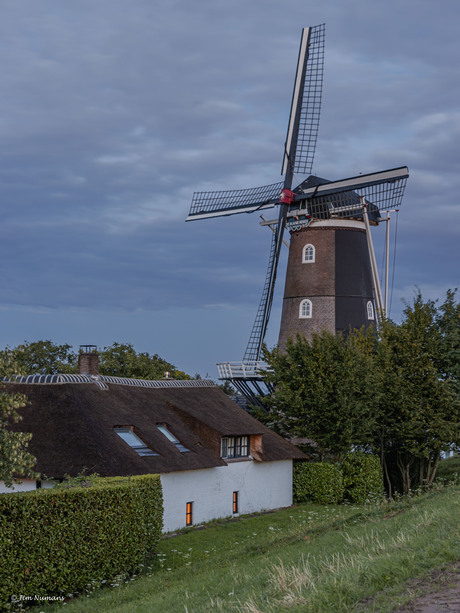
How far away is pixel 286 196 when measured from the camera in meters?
43.2

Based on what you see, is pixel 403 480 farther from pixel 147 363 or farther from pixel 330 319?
pixel 147 363

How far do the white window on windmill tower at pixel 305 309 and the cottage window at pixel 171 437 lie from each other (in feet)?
50.1

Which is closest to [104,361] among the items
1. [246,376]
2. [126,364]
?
[126,364]

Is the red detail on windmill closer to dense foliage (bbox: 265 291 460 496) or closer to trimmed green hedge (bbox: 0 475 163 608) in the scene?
dense foliage (bbox: 265 291 460 496)

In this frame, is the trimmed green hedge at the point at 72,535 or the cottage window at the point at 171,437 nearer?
the trimmed green hedge at the point at 72,535

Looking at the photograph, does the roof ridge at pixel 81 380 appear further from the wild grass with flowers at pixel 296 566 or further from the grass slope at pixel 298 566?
the grass slope at pixel 298 566

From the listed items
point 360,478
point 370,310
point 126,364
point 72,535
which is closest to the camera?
point 72,535

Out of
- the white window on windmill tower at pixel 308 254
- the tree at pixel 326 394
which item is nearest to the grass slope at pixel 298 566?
the tree at pixel 326 394

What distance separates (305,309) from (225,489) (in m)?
15.2

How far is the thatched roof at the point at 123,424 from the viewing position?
935 inches

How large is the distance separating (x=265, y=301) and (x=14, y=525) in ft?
96.6

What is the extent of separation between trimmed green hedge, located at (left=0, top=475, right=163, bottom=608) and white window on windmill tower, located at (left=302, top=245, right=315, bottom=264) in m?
24.5

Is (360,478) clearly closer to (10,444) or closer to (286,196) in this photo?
(286,196)

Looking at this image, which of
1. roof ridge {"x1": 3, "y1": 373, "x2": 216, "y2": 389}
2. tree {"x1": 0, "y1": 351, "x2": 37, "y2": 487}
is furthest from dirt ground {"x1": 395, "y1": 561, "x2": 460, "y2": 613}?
roof ridge {"x1": 3, "y1": 373, "x2": 216, "y2": 389}
